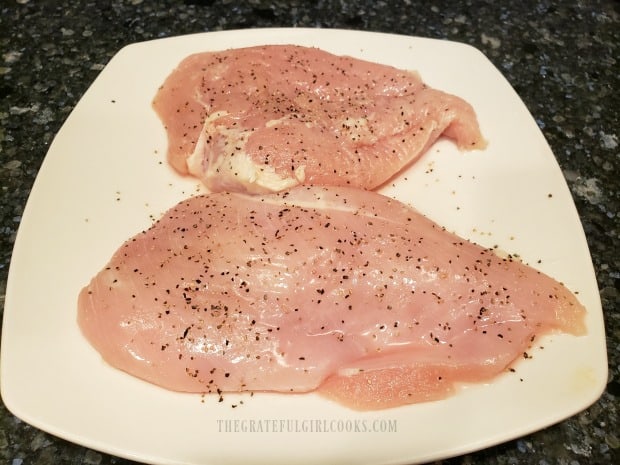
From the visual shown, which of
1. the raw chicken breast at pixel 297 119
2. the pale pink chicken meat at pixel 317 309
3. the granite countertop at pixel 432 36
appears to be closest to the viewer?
the pale pink chicken meat at pixel 317 309

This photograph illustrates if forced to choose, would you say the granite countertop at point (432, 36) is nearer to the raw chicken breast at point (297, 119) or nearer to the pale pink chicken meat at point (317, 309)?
the pale pink chicken meat at point (317, 309)

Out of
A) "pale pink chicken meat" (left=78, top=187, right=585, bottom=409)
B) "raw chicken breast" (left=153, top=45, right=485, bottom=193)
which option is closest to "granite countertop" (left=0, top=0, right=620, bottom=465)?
"pale pink chicken meat" (left=78, top=187, right=585, bottom=409)

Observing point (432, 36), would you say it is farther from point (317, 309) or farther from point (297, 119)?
point (317, 309)

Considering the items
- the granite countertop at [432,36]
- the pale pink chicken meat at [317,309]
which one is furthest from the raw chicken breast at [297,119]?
the granite countertop at [432,36]

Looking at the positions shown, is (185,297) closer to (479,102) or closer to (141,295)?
(141,295)

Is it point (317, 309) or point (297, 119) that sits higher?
point (297, 119)

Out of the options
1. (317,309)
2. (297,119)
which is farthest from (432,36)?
(317,309)
